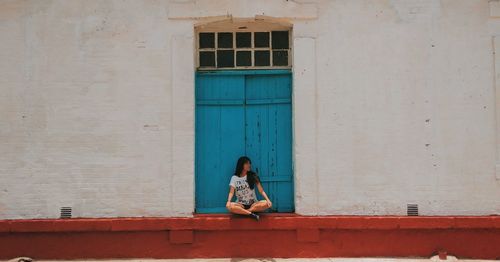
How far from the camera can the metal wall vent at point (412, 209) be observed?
726 centimetres

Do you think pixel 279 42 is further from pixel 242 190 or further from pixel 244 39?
pixel 242 190

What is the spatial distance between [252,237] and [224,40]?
292 cm

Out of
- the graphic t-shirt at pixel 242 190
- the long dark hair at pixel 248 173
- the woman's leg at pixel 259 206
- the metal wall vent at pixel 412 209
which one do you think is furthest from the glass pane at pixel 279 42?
the metal wall vent at pixel 412 209

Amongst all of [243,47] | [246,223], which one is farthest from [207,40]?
[246,223]

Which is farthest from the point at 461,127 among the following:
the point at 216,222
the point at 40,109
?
the point at 40,109

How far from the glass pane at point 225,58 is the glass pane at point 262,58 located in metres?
0.37

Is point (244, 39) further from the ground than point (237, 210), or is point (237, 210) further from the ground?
point (244, 39)

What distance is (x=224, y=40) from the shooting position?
770 centimetres

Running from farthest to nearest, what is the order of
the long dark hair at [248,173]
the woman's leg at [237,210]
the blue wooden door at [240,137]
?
the blue wooden door at [240,137] < the long dark hair at [248,173] < the woman's leg at [237,210]

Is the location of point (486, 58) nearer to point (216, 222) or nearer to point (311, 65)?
point (311, 65)

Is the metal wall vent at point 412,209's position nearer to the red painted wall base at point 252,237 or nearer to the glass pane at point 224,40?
the red painted wall base at point 252,237

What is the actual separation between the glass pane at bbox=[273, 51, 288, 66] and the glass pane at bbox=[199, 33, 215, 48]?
94 centimetres

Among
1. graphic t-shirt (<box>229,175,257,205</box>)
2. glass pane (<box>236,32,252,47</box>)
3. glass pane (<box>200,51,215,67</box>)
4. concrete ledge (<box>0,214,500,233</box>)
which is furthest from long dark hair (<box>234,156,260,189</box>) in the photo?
glass pane (<box>236,32,252,47</box>)

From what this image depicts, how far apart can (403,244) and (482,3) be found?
362 centimetres
